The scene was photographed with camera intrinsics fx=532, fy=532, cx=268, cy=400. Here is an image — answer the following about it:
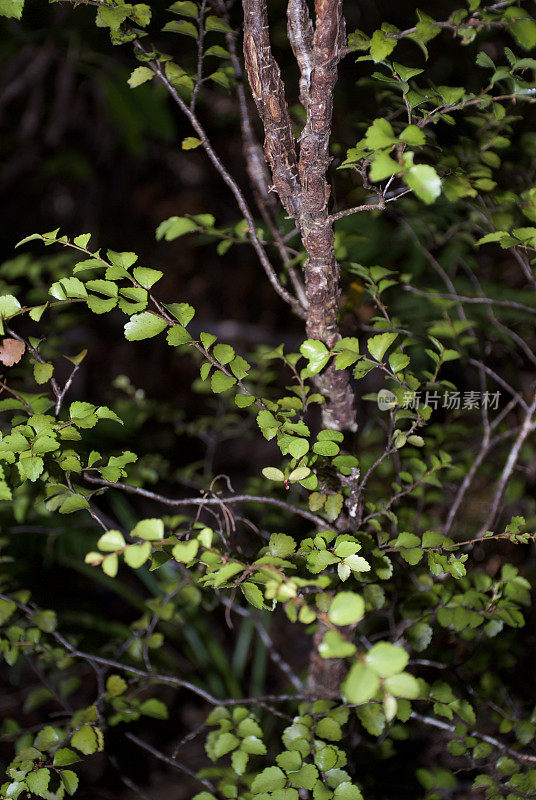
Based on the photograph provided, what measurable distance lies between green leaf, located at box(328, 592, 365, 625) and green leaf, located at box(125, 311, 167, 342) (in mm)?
284

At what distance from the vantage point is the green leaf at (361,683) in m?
0.29

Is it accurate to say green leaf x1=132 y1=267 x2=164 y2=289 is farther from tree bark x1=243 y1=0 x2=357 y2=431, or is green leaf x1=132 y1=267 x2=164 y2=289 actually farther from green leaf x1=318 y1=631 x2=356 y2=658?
green leaf x1=318 y1=631 x2=356 y2=658

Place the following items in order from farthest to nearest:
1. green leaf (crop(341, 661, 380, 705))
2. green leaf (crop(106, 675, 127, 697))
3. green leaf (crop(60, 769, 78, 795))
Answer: green leaf (crop(106, 675, 127, 697)) < green leaf (crop(60, 769, 78, 795)) < green leaf (crop(341, 661, 380, 705))

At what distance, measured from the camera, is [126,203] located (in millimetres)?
2549

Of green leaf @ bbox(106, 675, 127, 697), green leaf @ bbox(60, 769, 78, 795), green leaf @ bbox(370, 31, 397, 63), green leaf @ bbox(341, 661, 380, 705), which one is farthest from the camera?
green leaf @ bbox(106, 675, 127, 697)

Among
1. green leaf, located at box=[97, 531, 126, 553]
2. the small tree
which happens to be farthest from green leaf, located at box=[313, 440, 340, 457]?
green leaf, located at box=[97, 531, 126, 553]

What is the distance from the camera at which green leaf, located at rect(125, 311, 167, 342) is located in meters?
0.48

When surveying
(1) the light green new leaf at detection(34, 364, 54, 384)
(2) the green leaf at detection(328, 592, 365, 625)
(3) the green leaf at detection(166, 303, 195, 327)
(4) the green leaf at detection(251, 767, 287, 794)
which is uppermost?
(3) the green leaf at detection(166, 303, 195, 327)

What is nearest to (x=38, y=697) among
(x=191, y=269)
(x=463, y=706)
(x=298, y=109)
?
(x=463, y=706)

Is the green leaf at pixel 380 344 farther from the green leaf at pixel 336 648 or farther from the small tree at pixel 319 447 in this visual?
the green leaf at pixel 336 648

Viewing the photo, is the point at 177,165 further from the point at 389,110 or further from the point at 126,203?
the point at 389,110

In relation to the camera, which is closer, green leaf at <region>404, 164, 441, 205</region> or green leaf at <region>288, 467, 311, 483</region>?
green leaf at <region>404, 164, 441, 205</region>

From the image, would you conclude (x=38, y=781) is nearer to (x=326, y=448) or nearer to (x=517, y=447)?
(x=326, y=448)

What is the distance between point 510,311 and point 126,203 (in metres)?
1.92
